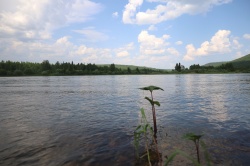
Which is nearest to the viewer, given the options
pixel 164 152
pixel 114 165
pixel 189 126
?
pixel 114 165

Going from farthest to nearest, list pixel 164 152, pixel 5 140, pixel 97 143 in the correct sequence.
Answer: pixel 5 140, pixel 97 143, pixel 164 152

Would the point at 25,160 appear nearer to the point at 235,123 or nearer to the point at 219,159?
the point at 219,159

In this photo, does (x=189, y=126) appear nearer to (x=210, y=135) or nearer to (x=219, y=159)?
(x=210, y=135)

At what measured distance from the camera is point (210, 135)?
1406 cm

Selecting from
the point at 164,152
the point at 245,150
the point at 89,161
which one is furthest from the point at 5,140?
the point at 245,150

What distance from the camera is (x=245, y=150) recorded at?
11211mm

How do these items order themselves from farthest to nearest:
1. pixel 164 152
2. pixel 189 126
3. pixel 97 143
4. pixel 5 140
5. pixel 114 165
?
pixel 189 126
pixel 5 140
pixel 97 143
pixel 164 152
pixel 114 165

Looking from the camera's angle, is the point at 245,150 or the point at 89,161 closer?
the point at 89,161

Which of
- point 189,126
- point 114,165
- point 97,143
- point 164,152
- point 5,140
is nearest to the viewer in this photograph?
point 114,165

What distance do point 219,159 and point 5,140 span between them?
13644 mm

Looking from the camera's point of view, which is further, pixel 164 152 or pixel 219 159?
pixel 164 152

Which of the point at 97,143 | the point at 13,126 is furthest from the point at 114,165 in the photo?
the point at 13,126

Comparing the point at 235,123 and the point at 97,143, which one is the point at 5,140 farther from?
the point at 235,123

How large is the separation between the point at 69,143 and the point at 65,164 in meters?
3.25
